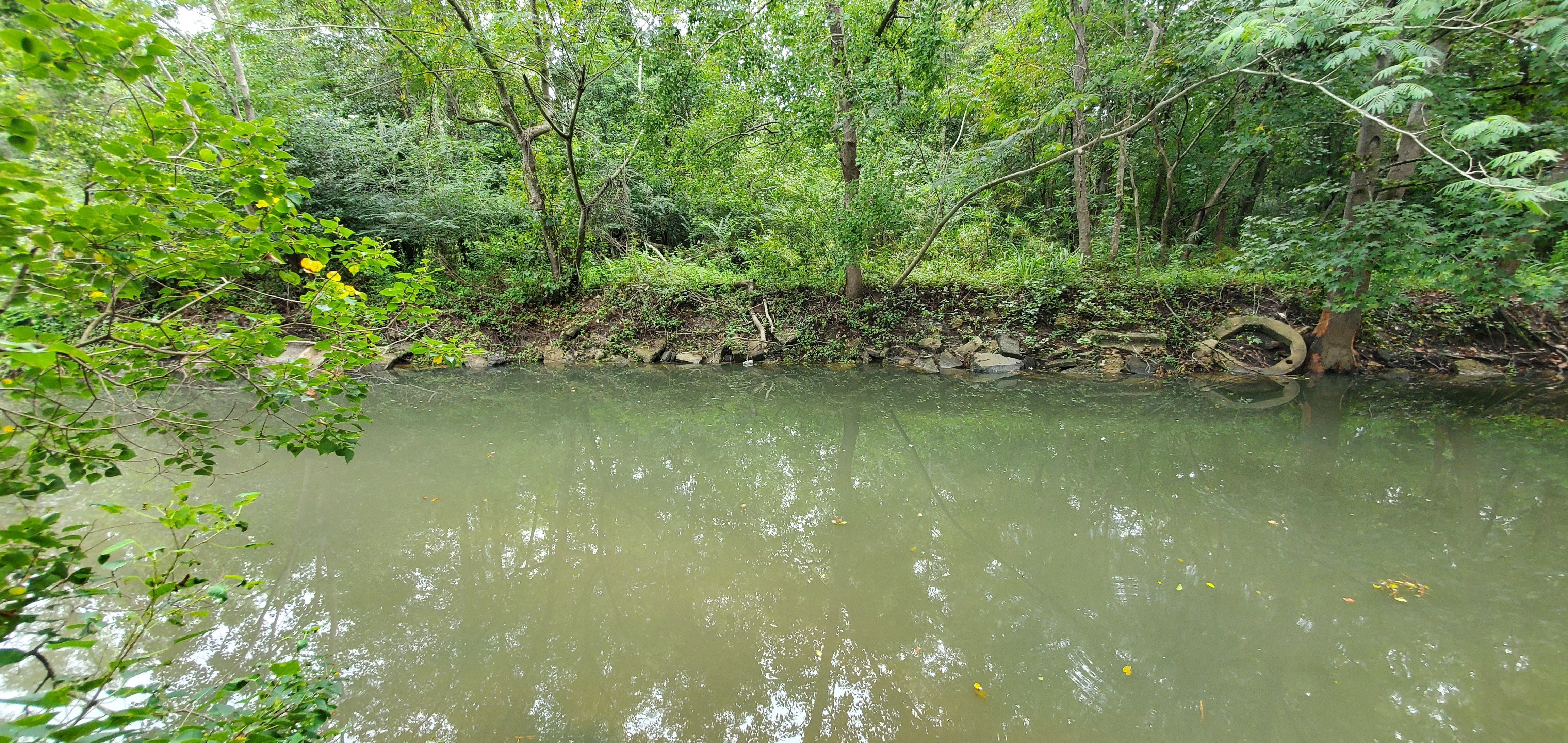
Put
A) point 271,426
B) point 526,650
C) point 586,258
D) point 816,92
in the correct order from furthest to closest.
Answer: point 586,258
point 816,92
point 271,426
point 526,650

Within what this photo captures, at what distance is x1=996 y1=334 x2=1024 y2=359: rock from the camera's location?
8.70 meters

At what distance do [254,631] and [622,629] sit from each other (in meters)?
1.64

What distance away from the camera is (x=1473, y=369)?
759cm

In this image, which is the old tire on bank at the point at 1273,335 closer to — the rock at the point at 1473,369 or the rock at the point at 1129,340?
the rock at the point at 1129,340

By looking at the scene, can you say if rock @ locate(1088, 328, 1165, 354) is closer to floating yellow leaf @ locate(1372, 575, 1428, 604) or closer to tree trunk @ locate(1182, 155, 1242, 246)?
tree trunk @ locate(1182, 155, 1242, 246)

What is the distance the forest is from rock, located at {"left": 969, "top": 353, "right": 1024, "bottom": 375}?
0.66 metres

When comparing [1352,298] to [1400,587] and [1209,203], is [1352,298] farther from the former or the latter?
[1400,587]

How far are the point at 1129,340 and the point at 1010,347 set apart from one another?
5.38 ft

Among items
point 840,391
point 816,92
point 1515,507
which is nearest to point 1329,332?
point 1515,507

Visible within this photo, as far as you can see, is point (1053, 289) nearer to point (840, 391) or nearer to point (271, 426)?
point (840, 391)

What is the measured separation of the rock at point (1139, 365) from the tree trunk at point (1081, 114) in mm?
2198

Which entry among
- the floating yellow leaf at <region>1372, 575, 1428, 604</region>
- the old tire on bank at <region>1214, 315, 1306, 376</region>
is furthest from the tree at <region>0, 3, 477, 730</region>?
the old tire on bank at <region>1214, 315, 1306, 376</region>

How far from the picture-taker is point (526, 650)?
8.44ft

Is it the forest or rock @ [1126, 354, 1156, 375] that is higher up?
the forest
